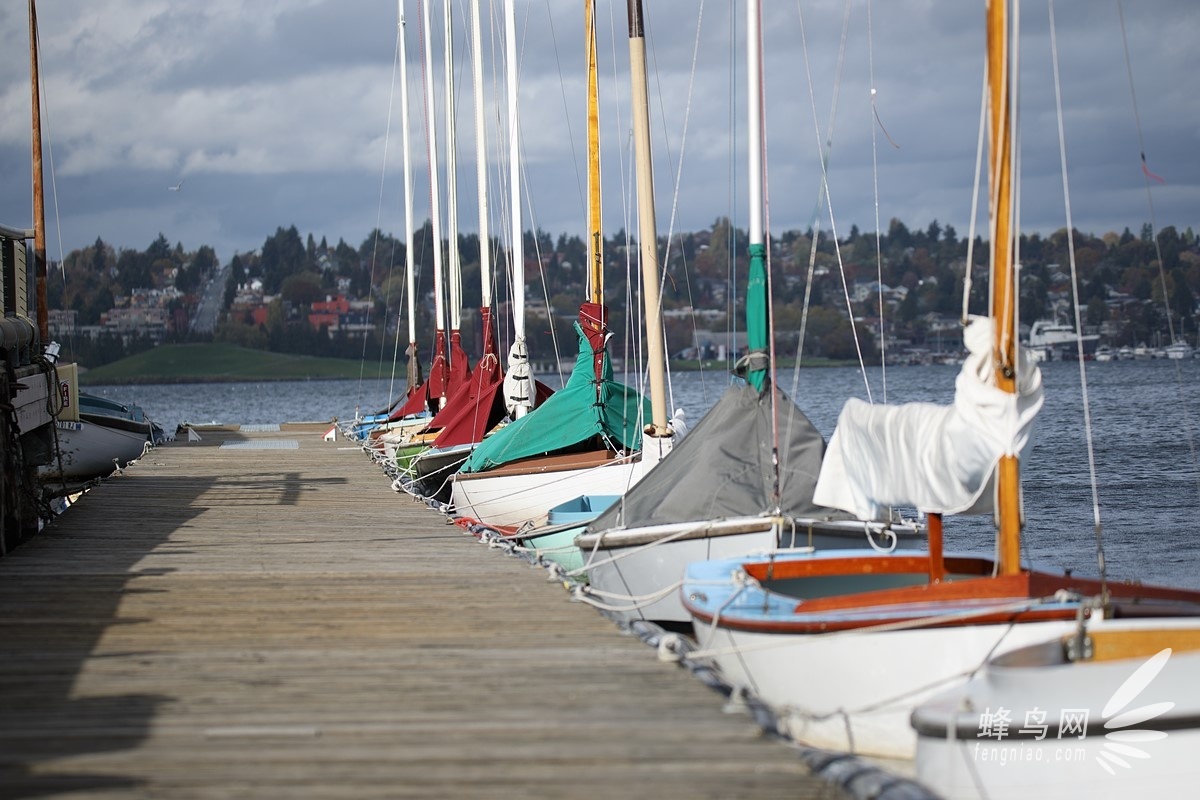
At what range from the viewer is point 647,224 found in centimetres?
1443

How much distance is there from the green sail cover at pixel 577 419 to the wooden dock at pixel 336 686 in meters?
4.62

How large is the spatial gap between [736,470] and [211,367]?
156615 millimetres

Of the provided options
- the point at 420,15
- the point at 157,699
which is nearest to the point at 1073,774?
the point at 157,699

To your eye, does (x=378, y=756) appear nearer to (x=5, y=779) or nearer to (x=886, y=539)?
(x=5, y=779)

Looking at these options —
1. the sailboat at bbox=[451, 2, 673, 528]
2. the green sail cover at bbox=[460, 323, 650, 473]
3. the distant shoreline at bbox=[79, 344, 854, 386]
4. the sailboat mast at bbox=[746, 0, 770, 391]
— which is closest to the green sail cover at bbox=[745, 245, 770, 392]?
the sailboat mast at bbox=[746, 0, 770, 391]

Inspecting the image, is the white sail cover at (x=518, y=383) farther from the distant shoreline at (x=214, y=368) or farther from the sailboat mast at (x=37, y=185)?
the distant shoreline at (x=214, y=368)

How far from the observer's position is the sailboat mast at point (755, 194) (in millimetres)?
10992

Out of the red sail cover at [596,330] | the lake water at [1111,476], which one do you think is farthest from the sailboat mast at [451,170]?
the red sail cover at [596,330]

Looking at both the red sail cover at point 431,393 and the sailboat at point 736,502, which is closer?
the sailboat at point 736,502

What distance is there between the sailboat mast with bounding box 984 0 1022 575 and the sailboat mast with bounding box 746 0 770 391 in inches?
145

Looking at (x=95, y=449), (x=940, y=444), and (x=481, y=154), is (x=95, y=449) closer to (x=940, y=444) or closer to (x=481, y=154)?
(x=481, y=154)

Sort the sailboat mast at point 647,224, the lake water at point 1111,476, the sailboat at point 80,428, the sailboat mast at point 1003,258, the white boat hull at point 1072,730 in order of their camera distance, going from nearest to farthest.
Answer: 1. the white boat hull at point 1072,730
2. the sailboat mast at point 1003,258
3. the sailboat mast at point 647,224
4. the lake water at point 1111,476
5. the sailboat at point 80,428

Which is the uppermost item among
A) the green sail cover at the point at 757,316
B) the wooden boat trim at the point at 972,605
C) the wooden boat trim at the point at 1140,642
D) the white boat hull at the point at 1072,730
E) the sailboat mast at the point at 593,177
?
the sailboat mast at the point at 593,177

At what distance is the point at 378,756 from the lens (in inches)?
218
